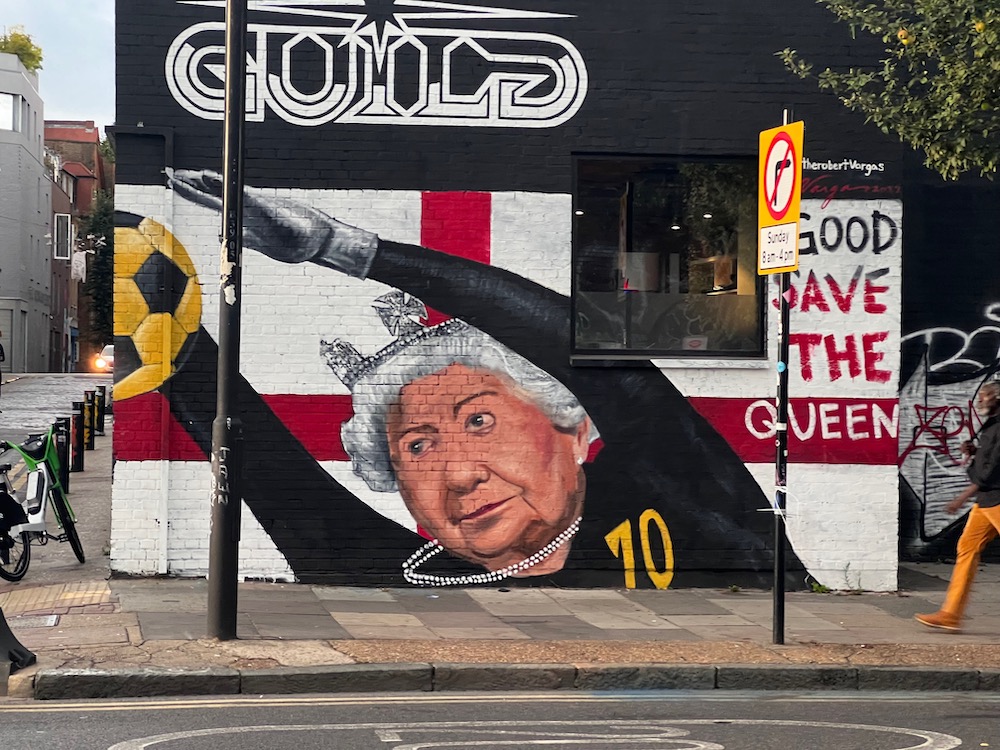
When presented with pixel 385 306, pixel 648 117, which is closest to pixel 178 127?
pixel 385 306

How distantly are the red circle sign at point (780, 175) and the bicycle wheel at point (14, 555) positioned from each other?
261 inches

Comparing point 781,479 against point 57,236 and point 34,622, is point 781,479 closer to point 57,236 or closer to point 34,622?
point 34,622

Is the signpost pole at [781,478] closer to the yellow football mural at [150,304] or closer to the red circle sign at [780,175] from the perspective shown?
the red circle sign at [780,175]

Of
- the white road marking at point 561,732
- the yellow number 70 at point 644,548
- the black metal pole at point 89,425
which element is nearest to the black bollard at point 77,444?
the black metal pole at point 89,425

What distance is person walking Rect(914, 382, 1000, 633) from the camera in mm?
9617

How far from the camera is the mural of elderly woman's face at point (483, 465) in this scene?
11039 mm

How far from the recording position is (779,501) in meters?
8.95

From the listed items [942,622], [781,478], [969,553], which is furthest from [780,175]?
[942,622]

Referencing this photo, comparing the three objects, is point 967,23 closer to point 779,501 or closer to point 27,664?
point 779,501

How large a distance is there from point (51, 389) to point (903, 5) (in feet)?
98.6

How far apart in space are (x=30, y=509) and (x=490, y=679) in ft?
17.2

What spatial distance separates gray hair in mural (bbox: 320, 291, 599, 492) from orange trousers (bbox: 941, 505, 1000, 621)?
13.2 ft

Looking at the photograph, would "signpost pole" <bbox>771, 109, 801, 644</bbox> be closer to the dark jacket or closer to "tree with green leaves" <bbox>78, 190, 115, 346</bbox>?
the dark jacket

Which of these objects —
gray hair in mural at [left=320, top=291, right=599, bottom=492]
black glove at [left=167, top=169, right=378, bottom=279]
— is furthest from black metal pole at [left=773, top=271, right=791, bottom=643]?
black glove at [left=167, top=169, right=378, bottom=279]
